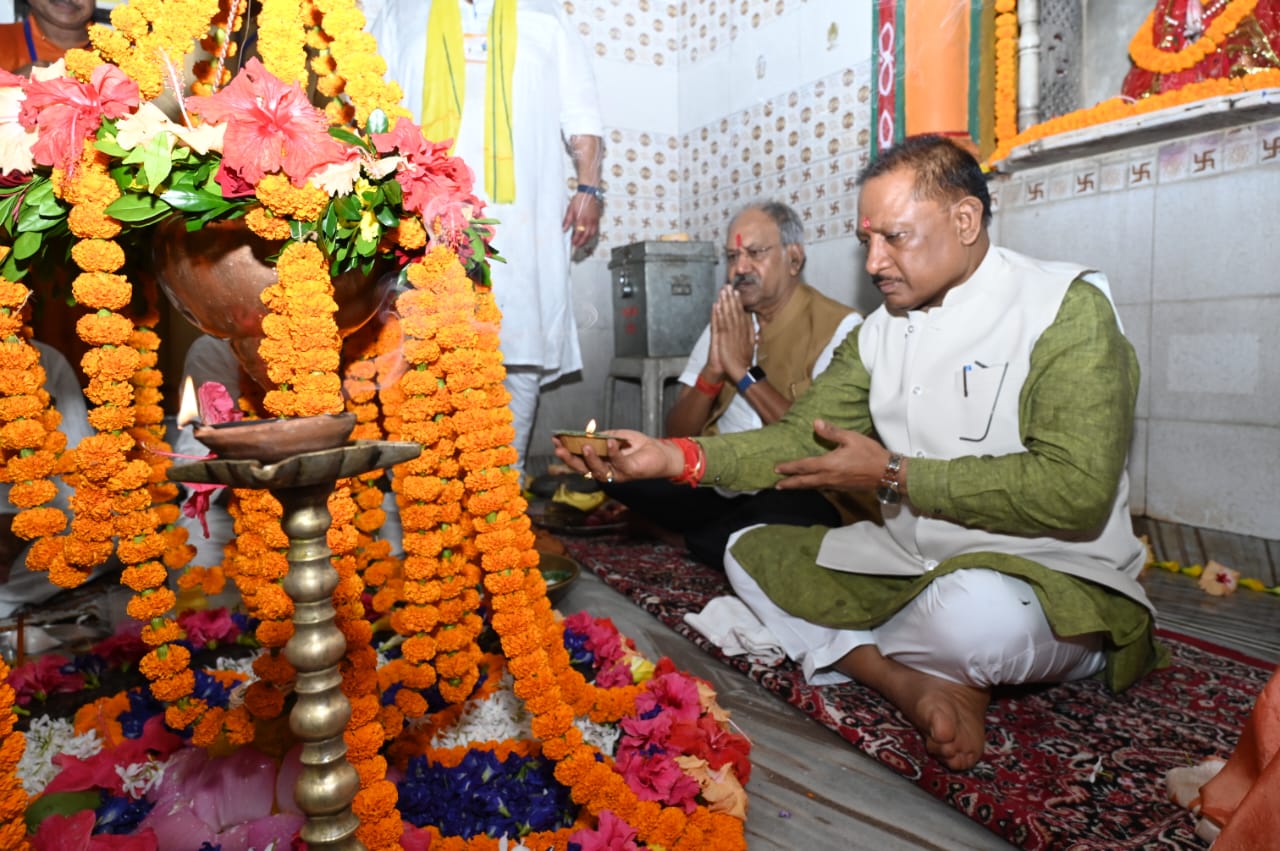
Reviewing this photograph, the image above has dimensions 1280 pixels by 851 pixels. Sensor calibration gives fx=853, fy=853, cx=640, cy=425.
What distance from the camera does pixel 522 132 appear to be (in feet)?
14.2

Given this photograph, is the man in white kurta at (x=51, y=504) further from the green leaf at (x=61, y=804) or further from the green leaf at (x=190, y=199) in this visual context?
the green leaf at (x=190, y=199)

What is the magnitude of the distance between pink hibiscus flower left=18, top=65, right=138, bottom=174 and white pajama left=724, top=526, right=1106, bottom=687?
1745 mm

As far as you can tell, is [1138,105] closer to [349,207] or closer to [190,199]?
[349,207]

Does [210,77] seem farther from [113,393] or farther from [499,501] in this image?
[499,501]

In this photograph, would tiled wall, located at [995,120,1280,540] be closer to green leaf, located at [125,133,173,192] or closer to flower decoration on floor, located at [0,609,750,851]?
flower decoration on floor, located at [0,609,750,851]

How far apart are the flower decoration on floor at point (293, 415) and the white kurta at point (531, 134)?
104 inches

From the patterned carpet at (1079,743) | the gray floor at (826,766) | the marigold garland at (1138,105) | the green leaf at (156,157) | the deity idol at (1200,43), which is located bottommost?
the gray floor at (826,766)

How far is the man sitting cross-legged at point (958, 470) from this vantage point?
1.81 metres

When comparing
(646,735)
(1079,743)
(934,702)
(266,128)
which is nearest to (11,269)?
(266,128)

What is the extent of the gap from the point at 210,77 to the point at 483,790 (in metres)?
1.45

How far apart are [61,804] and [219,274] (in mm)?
932

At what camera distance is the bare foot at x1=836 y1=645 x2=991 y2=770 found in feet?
5.59

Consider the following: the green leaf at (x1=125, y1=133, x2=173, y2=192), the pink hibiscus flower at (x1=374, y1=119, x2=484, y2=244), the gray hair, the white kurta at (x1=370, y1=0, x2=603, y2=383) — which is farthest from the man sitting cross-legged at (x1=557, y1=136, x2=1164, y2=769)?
the white kurta at (x1=370, y1=0, x2=603, y2=383)

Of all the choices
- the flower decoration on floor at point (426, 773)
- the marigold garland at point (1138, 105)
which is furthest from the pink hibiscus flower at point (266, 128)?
the marigold garland at point (1138, 105)
